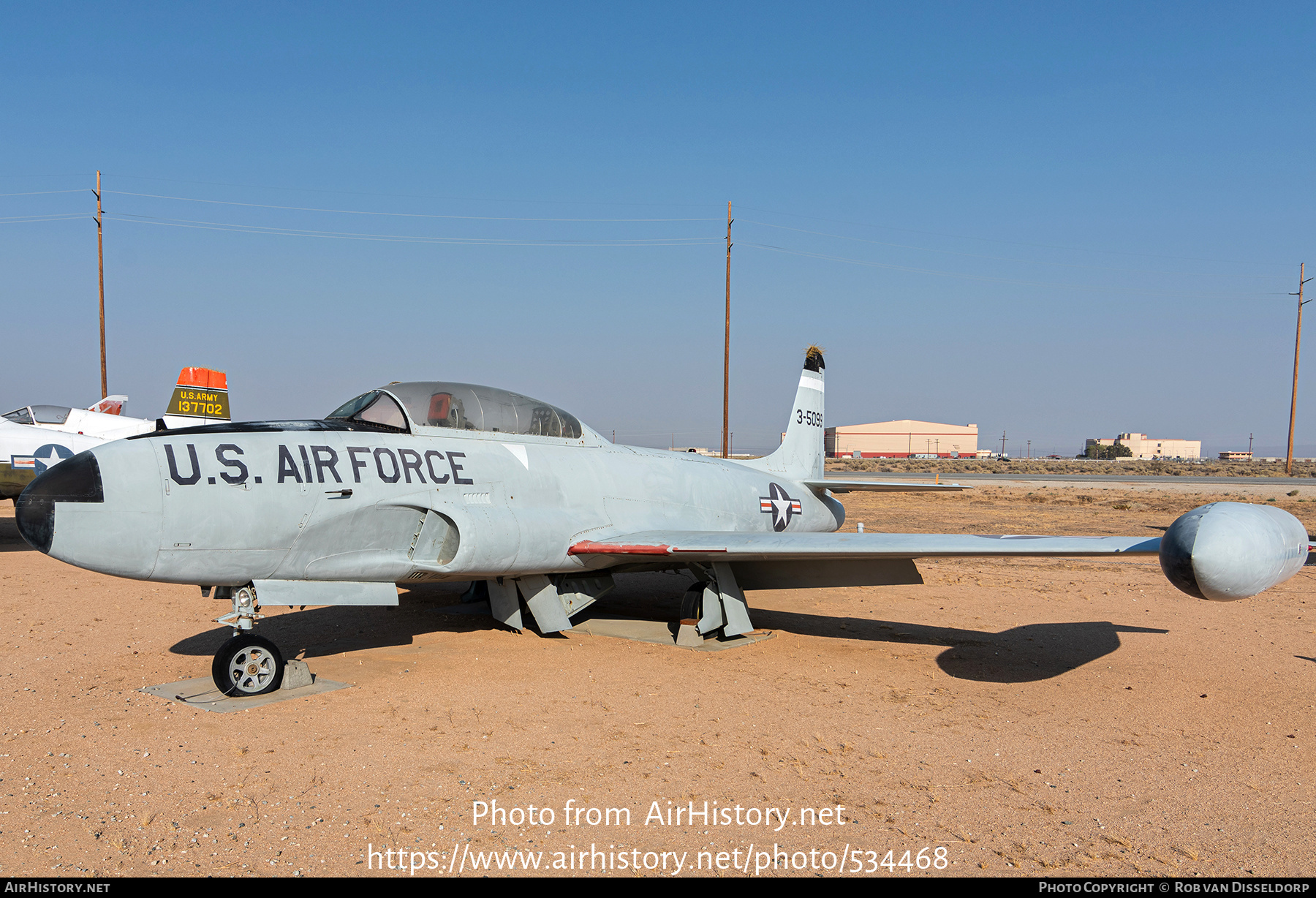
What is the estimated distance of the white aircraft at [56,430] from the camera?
1573 cm

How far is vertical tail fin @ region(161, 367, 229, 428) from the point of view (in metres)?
18.7

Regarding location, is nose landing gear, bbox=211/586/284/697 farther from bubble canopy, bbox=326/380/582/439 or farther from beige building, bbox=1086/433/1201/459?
beige building, bbox=1086/433/1201/459

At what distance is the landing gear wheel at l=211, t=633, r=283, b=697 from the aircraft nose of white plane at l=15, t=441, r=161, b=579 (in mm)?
883

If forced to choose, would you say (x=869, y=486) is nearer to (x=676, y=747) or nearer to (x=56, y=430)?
(x=676, y=747)

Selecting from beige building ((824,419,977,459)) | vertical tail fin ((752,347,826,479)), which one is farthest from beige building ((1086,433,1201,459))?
vertical tail fin ((752,347,826,479))

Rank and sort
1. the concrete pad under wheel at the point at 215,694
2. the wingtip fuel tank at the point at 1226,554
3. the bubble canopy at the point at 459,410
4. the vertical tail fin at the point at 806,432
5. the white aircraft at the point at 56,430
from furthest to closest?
the white aircraft at the point at 56,430 → the vertical tail fin at the point at 806,432 → the bubble canopy at the point at 459,410 → the concrete pad under wheel at the point at 215,694 → the wingtip fuel tank at the point at 1226,554

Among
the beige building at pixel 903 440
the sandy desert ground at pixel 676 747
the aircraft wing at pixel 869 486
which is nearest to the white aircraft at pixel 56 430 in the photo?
the sandy desert ground at pixel 676 747

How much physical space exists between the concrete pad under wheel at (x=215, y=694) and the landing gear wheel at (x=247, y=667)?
0.07m

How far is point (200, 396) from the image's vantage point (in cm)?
1912

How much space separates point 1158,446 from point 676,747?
17910 cm

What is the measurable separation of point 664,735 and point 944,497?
34.0 m

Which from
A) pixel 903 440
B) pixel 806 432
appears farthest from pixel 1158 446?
pixel 806 432

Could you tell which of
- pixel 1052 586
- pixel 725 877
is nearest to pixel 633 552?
pixel 725 877

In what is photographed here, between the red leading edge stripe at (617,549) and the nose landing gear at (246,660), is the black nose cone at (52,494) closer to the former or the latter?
the nose landing gear at (246,660)
